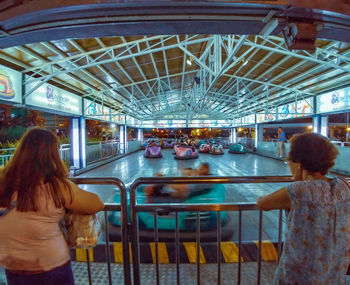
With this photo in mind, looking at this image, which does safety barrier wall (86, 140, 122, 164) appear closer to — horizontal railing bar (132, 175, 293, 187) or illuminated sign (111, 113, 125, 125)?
illuminated sign (111, 113, 125, 125)

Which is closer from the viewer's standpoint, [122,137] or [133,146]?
[122,137]

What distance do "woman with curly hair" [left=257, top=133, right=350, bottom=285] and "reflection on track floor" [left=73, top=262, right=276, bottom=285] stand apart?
1224 millimetres

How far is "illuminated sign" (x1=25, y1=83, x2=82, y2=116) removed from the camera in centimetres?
658

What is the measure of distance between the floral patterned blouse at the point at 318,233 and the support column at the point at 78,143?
34.1ft

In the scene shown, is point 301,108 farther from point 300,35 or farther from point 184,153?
point 300,35

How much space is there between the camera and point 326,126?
11.1 m

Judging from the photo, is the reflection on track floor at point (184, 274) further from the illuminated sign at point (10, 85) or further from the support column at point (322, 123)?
the support column at point (322, 123)

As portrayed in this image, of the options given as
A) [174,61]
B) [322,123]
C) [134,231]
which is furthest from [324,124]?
[134,231]

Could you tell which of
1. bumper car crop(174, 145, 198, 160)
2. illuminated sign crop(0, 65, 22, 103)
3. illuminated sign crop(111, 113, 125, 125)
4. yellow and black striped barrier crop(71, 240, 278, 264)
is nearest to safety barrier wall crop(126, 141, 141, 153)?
illuminated sign crop(111, 113, 125, 125)

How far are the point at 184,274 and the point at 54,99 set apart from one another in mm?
8004

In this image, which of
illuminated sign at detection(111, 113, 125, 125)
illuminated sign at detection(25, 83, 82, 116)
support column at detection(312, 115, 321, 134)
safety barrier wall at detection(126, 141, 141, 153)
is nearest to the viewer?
illuminated sign at detection(25, 83, 82, 116)

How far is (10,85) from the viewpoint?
5.66 metres

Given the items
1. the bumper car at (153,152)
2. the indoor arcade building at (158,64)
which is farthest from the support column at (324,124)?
the bumper car at (153,152)

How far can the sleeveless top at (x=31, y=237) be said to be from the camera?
0.98m
